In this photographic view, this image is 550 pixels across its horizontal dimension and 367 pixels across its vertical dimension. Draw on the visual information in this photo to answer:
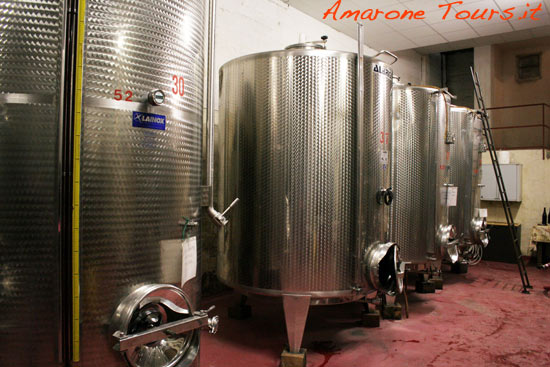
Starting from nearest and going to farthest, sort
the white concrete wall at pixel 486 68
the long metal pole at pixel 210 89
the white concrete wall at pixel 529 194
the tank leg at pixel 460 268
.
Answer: the long metal pole at pixel 210 89, the tank leg at pixel 460 268, the white concrete wall at pixel 529 194, the white concrete wall at pixel 486 68

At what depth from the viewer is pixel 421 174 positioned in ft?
13.6

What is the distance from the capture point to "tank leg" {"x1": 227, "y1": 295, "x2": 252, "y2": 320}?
354 cm

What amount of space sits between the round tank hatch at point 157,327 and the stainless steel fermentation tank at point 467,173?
4068 mm

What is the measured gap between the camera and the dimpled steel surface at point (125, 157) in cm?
154

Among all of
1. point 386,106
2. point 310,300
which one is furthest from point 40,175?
point 386,106

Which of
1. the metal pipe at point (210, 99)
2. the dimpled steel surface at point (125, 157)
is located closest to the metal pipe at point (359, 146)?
the metal pipe at point (210, 99)

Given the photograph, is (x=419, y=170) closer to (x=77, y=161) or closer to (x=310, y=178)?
(x=310, y=178)

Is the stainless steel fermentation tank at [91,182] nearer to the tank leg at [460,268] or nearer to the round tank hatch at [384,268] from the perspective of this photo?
the round tank hatch at [384,268]

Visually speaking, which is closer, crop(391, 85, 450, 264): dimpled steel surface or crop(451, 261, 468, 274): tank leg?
crop(391, 85, 450, 264): dimpled steel surface

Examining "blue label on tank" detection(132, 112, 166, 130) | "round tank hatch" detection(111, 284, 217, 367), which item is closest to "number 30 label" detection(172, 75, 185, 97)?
"blue label on tank" detection(132, 112, 166, 130)

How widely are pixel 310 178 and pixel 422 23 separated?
4480 millimetres

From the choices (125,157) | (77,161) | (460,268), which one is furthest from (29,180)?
(460,268)

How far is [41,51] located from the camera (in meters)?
1.45

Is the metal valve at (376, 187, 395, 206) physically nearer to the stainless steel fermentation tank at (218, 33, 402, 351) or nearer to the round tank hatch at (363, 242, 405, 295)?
the stainless steel fermentation tank at (218, 33, 402, 351)
